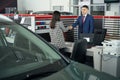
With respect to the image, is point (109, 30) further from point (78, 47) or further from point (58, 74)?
point (58, 74)

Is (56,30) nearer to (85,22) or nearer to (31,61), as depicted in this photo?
(85,22)

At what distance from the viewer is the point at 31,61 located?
7.70ft

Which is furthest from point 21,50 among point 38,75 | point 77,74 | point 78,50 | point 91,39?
point 91,39

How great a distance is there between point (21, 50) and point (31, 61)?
305 millimetres

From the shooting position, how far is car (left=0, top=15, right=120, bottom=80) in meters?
2.02

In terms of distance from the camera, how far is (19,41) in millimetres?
2656

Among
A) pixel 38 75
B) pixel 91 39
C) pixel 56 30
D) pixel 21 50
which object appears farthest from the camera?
pixel 56 30

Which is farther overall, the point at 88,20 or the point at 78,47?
the point at 88,20

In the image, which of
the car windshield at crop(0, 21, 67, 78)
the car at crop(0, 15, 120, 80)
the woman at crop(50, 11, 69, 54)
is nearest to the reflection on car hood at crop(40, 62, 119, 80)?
the car at crop(0, 15, 120, 80)

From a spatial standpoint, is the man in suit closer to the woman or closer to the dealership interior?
the dealership interior

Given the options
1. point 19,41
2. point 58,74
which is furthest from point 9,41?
point 58,74

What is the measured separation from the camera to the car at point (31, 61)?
6.62 ft

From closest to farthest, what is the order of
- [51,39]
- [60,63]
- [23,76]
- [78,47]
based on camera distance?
[23,76] → [60,63] → [78,47] → [51,39]

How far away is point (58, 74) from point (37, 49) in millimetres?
600
